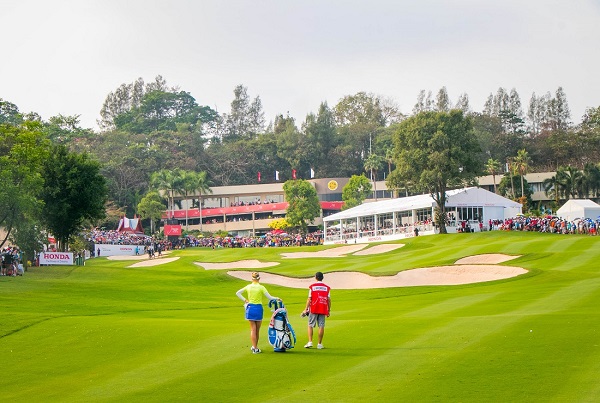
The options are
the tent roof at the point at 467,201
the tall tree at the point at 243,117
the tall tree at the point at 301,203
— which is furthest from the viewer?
the tall tree at the point at 243,117

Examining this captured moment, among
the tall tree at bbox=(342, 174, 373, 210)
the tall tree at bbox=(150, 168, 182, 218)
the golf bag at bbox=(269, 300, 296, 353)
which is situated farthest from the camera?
the tall tree at bbox=(150, 168, 182, 218)

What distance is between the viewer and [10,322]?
24.5 meters

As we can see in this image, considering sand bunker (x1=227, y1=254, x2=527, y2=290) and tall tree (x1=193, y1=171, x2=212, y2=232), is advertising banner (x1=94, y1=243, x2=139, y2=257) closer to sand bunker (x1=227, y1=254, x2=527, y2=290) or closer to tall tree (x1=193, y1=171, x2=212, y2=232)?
tall tree (x1=193, y1=171, x2=212, y2=232)

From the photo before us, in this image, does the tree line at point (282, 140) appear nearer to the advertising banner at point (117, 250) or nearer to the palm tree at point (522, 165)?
the palm tree at point (522, 165)

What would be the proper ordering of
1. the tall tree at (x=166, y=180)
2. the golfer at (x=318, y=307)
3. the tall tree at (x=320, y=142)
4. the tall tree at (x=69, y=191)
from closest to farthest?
the golfer at (x=318, y=307)
the tall tree at (x=69, y=191)
the tall tree at (x=166, y=180)
the tall tree at (x=320, y=142)

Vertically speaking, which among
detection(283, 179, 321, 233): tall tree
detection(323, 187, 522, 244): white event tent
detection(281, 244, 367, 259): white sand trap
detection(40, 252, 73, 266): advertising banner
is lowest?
detection(281, 244, 367, 259): white sand trap

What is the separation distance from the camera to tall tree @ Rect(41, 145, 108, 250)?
64500 mm

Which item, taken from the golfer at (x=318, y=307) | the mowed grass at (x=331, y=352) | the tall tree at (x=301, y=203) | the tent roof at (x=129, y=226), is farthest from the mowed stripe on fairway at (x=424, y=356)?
the tall tree at (x=301, y=203)

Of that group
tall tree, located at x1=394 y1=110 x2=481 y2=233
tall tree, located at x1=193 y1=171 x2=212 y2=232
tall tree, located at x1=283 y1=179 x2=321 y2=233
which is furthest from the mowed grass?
tall tree, located at x1=193 y1=171 x2=212 y2=232

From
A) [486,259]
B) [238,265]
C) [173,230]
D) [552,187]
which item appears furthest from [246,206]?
[486,259]

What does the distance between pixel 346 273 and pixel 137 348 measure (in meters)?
27.3

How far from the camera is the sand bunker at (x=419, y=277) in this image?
142ft

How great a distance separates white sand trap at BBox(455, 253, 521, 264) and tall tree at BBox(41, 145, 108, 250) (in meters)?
30.5

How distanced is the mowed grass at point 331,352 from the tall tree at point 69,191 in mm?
29223
